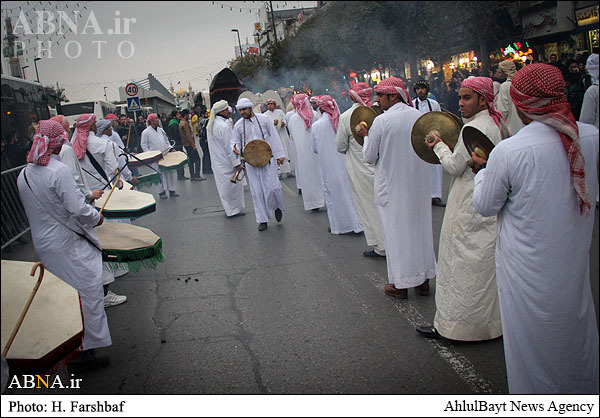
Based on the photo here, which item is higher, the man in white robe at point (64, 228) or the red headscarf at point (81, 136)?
the red headscarf at point (81, 136)

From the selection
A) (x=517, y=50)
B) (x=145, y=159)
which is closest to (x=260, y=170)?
(x=145, y=159)

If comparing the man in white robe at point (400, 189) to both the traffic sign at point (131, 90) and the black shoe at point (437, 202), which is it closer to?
the black shoe at point (437, 202)

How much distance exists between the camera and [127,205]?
529cm

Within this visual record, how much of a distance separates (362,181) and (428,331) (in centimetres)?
279

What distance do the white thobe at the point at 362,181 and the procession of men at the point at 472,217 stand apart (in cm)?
2

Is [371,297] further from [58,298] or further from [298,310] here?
[58,298]

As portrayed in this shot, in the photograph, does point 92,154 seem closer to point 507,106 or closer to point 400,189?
point 400,189

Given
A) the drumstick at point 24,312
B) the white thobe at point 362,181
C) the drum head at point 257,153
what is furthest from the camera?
the drum head at point 257,153

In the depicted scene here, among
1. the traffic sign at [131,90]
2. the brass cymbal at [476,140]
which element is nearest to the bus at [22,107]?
the traffic sign at [131,90]

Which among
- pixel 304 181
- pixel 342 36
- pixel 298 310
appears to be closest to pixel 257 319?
pixel 298 310

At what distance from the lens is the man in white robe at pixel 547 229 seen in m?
2.52

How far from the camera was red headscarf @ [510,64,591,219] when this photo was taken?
2.48 m

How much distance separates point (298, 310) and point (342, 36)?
3754 millimetres

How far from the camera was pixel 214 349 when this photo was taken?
4.42 meters
